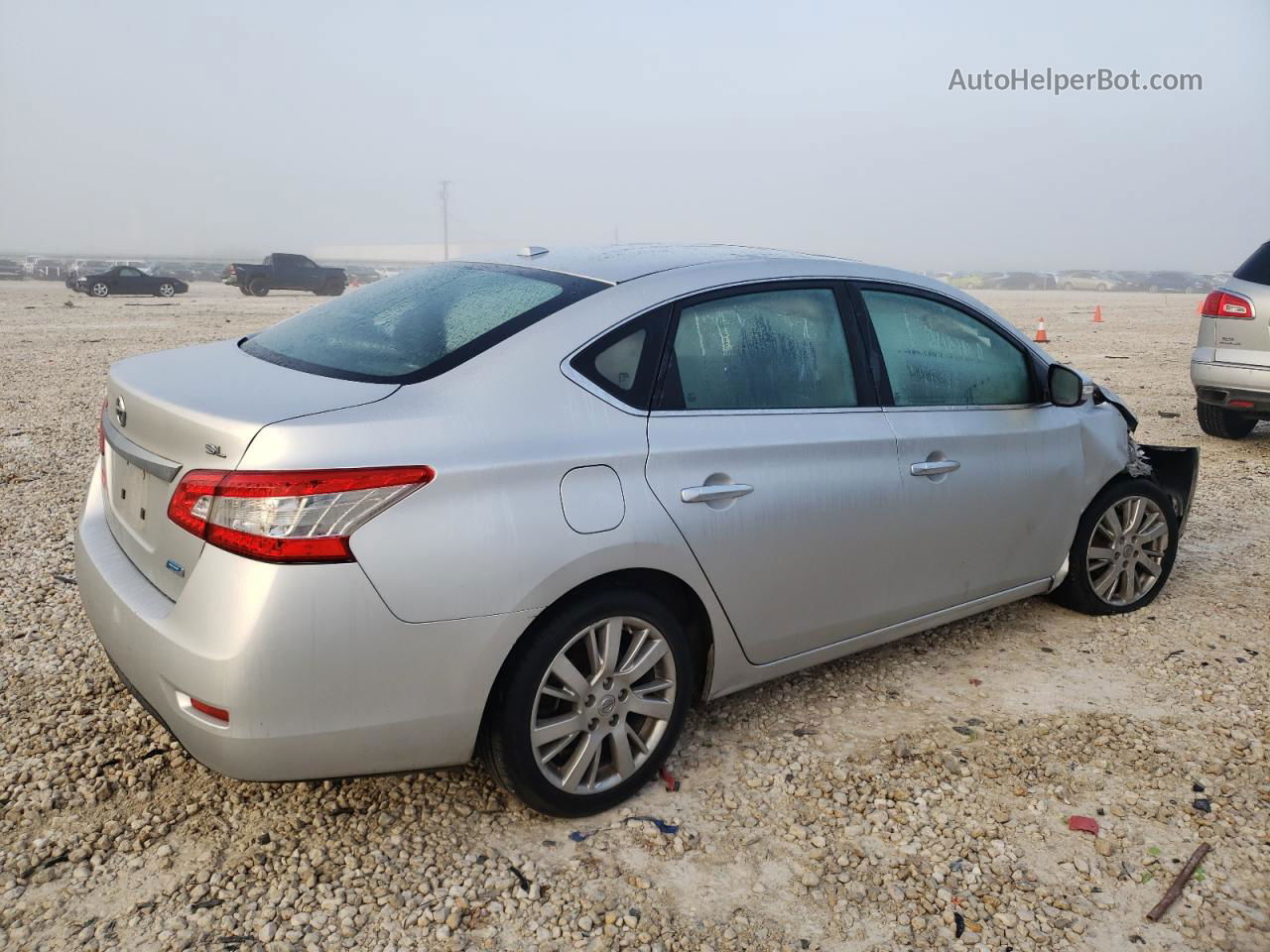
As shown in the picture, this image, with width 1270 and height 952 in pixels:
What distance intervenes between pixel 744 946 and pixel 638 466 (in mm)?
1249

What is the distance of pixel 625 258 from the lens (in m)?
3.38

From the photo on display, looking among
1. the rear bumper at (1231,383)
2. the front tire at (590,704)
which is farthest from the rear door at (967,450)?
the rear bumper at (1231,383)

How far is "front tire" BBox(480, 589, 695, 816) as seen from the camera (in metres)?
2.69

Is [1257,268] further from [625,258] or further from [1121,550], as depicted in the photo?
[625,258]

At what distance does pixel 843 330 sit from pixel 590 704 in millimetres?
1586

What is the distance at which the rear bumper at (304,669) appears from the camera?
2.35 meters

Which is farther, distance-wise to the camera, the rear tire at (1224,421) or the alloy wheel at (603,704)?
the rear tire at (1224,421)

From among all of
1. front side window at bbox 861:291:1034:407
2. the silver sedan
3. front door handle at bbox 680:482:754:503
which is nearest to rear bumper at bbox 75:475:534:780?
the silver sedan

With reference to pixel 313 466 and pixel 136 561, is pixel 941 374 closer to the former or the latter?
pixel 313 466

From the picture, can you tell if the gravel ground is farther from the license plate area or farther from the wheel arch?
the license plate area

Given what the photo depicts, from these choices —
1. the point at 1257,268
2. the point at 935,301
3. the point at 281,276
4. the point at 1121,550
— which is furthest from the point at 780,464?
the point at 281,276

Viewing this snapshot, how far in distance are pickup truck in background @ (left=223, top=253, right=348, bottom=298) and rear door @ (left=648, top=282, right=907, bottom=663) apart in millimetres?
35349

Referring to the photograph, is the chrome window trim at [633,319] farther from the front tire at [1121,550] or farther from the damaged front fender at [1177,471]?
the damaged front fender at [1177,471]

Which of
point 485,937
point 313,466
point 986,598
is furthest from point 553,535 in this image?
point 986,598
